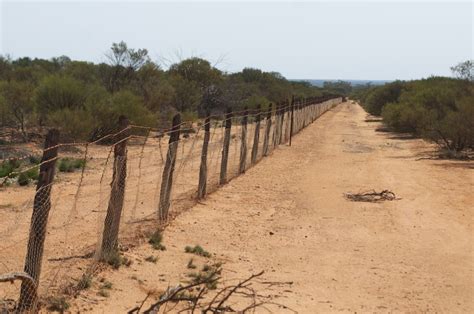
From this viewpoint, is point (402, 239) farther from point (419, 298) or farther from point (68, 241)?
point (68, 241)

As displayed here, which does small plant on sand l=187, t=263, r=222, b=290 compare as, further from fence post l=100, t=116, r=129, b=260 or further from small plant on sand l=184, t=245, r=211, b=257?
fence post l=100, t=116, r=129, b=260

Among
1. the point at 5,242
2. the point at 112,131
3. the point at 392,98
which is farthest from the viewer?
the point at 392,98

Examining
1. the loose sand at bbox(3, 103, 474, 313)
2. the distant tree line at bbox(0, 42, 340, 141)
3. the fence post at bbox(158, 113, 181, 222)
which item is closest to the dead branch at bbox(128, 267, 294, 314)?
the loose sand at bbox(3, 103, 474, 313)

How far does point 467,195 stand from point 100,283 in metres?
9.30

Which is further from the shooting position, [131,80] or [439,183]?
[131,80]

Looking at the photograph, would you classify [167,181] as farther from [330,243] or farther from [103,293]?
[103,293]

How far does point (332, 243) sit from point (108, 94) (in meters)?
17.7

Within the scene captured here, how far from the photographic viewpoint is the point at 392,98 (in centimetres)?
5034

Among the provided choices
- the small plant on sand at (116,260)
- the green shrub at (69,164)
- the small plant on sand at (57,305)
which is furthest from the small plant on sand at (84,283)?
the green shrub at (69,164)

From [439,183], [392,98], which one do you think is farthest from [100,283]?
[392,98]

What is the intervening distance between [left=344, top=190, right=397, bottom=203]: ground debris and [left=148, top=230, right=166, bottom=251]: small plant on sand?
5282 millimetres

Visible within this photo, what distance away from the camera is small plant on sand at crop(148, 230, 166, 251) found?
27.0 ft

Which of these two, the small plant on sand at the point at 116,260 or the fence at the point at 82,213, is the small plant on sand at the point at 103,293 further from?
the small plant on sand at the point at 116,260

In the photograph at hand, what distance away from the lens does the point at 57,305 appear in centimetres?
573
